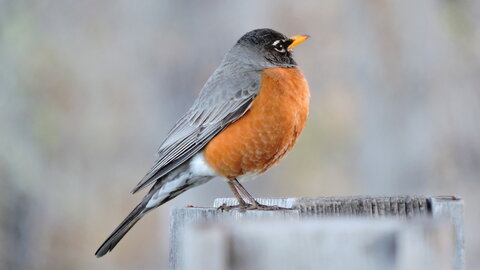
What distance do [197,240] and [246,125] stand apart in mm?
2798

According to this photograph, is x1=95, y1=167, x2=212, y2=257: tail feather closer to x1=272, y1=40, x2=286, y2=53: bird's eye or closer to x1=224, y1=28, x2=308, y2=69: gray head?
x1=224, y1=28, x2=308, y2=69: gray head

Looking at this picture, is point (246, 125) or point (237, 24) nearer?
point (246, 125)

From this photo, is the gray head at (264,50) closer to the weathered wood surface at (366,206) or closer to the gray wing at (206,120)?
the gray wing at (206,120)

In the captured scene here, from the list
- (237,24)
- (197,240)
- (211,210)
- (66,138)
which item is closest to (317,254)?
(197,240)

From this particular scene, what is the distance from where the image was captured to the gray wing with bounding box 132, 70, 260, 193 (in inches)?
182

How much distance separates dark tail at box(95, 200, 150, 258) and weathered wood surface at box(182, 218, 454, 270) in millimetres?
2285

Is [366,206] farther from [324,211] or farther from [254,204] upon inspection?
[254,204]

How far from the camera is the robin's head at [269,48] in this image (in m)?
5.24

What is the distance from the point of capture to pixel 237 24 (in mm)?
9578

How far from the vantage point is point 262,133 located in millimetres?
4574

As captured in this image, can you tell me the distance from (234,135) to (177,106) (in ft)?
14.8

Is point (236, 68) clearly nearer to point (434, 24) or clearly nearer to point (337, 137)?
point (434, 24)

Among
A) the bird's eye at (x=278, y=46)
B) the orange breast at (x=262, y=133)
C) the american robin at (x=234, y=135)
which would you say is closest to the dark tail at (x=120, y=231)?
the american robin at (x=234, y=135)

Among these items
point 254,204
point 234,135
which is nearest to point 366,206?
point 254,204
